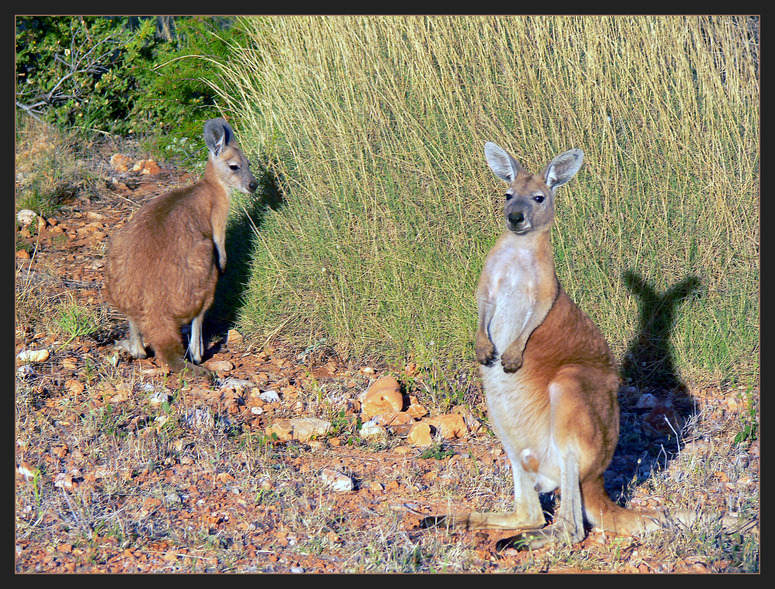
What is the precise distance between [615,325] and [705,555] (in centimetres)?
208

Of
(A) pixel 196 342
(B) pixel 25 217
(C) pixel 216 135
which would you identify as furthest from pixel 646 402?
(B) pixel 25 217

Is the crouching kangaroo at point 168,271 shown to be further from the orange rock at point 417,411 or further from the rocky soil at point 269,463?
the orange rock at point 417,411

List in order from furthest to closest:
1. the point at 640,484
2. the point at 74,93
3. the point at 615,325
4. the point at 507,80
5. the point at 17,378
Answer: the point at 74,93, the point at 507,80, the point at 615,325, the point at 17,378, the point at 640,484

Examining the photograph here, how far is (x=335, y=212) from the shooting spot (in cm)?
601

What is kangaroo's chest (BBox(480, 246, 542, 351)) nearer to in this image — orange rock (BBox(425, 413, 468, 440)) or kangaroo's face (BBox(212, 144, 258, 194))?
orange rock (BBox(425, 413, 468, 440))

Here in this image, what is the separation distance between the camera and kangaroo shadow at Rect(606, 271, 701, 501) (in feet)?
15.5

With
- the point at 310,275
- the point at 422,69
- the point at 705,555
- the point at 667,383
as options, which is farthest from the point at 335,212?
the point at 705,555

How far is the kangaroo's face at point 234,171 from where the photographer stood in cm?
596

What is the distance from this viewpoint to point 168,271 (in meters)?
5.28

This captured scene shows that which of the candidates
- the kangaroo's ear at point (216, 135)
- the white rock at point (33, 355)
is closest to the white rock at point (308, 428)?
the white rock at point (33, 355)

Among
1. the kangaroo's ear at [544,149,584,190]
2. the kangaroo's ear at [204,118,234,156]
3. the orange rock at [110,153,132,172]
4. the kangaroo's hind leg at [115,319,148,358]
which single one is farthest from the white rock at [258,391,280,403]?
the orange rock at [110,153,132,172]

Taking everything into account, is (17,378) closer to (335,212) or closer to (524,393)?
(335,212)

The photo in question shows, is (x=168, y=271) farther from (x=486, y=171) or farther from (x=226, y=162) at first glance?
(x=486, y=171)

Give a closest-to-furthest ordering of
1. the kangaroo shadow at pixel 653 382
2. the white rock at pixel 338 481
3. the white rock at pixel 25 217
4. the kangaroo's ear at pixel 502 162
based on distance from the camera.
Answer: the kangaroo's ear at pixel 502 162 → the white rock at pixel 338 481 → the kangaroo shadow at pixel 653 382 → the white rock at pixel 25 217
